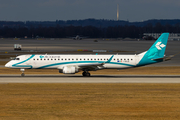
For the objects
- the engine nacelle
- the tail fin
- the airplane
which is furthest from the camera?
the tail fin

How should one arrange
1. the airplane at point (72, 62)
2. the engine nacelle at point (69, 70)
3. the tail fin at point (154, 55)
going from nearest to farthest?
the engine nacelle at point (69, 70), the airplane at point (72, 62), the tail fin at point (154, 55)

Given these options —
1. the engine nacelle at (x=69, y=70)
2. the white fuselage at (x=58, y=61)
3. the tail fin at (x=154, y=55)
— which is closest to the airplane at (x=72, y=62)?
the white fuselage at (x=58, y=61)

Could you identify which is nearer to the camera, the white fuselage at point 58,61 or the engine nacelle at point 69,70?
the engine nacelle at point 69,70

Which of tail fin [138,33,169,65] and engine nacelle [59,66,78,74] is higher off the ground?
tail fin [138,33,169,65]

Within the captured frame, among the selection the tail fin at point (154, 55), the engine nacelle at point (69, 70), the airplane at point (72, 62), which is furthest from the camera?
the tail fin at point (154, 55)

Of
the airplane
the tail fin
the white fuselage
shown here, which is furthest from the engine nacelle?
the tail fin

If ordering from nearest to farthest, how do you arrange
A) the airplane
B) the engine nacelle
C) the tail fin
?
the engine nacelle
the airplane
the tail fin

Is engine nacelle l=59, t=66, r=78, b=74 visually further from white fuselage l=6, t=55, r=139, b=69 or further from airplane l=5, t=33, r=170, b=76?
white fuselage l=6, t=55, r=139, b=69

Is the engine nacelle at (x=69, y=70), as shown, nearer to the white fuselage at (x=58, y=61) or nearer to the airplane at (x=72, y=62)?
the airplane at (x=72, y=62)
